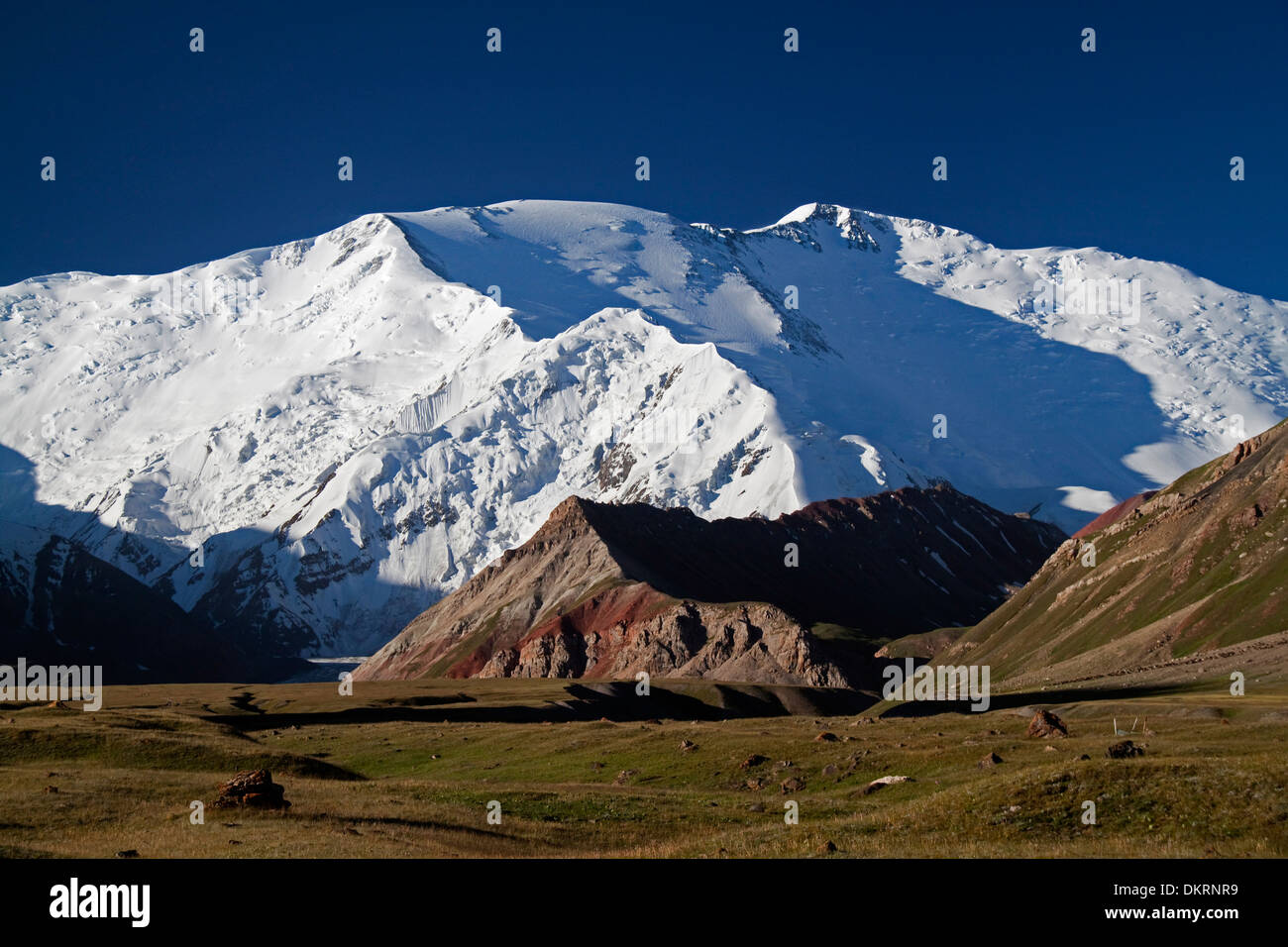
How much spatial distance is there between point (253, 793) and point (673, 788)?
23047mm

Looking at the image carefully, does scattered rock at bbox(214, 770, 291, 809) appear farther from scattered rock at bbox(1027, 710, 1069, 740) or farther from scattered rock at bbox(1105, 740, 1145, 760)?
scattered rock at bbox(1027, 710, 1069, 740)

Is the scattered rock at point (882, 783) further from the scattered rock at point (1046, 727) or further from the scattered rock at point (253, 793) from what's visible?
the scattered rock at point (253, 793)

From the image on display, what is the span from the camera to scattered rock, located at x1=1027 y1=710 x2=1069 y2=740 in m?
61.7

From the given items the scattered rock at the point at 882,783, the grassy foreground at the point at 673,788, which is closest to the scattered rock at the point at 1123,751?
the grassy foreground at the point at 673,788

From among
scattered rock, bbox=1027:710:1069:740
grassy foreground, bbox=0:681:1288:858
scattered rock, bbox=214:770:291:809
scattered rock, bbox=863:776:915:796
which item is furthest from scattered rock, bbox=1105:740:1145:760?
scattered rock, bbox=214:770:291:809

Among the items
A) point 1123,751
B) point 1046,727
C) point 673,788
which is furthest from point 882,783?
point 1046,727

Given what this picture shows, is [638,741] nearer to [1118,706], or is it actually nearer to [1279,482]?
[1118,706]

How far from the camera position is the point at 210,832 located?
33.9 m

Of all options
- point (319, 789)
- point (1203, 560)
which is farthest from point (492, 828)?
point (1203, 560)

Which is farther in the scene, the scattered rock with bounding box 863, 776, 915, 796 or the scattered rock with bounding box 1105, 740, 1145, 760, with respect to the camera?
the scattered rock with bounding box 863, 776, 915, 796

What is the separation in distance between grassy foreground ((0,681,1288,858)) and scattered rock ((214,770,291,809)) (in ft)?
2.89

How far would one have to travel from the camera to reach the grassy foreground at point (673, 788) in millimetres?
31047

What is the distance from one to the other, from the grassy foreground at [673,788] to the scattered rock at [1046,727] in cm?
83
